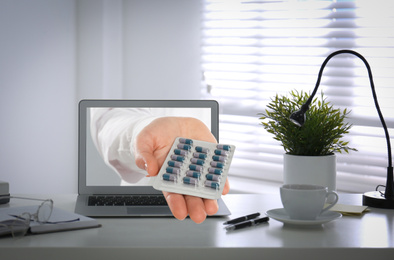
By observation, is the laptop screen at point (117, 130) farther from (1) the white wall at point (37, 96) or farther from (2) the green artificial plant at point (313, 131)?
(1) the white wall at point (37, 96)

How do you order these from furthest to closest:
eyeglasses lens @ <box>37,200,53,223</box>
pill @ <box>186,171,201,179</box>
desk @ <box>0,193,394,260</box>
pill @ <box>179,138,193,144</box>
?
pill @ <box>179,138,193,144</box> → pill @ <box>186,171,201,179</box> → eyeglasses lens @ <box>37,200,53,223</box> → desk @ <box>0,193,394,260</box>

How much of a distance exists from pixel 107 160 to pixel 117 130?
101mm

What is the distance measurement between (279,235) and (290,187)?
0.13 m

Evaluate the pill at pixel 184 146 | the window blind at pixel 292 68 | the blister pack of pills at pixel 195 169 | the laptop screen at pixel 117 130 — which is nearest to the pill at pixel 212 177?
the blister pack of pills at pixel 195 169

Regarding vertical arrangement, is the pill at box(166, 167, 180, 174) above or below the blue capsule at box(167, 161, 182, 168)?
below

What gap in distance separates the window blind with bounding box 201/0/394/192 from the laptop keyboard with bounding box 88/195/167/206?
1.43 metres

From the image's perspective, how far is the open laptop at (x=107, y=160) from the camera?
1.26m

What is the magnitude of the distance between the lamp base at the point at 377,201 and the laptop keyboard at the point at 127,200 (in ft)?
1.63

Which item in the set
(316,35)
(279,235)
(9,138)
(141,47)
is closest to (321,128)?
(279,235)

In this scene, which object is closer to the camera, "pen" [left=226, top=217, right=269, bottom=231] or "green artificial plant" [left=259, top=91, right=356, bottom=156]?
"pen" [left=226, top=217, right=269, bottom=231]

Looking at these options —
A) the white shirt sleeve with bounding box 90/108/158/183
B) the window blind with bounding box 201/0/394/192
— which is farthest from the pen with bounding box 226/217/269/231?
the window blind with bounding box 201/0/394/192

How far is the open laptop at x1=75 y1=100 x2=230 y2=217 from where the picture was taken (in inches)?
49.8

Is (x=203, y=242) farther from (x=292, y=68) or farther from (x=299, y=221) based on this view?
(x=292, y=68)

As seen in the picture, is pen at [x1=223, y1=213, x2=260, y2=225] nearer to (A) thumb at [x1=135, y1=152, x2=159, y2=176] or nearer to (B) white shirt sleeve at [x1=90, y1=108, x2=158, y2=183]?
(A) thumb at [x1=135, y1=152, x2=159, y2=176]
